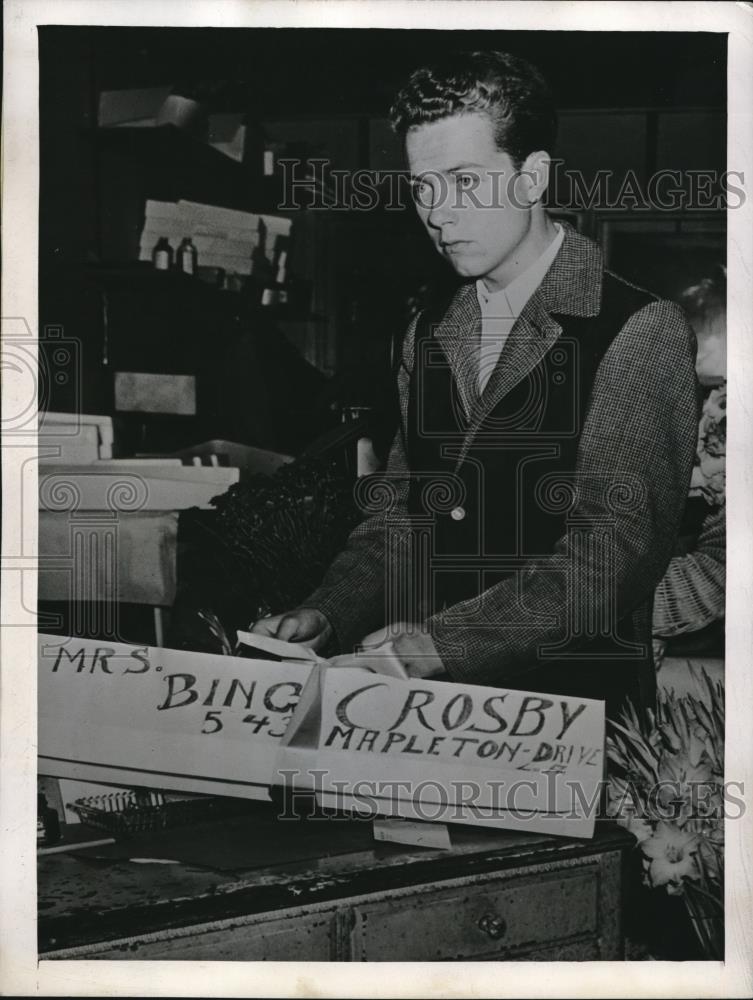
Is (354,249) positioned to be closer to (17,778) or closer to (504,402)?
(504,402)

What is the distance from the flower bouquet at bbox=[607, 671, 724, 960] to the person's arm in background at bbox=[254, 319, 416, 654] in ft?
1.71

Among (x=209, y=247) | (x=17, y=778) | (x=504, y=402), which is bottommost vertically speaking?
(x=17, y=778)

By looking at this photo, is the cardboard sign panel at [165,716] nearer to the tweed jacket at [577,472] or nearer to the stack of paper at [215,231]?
the tweed jacket at [577,472]

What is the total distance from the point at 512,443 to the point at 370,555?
339 mm

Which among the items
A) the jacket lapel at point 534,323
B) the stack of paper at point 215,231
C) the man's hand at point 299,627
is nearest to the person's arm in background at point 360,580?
the man's hand at point 299,627

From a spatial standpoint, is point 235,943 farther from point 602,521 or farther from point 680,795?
point 602,521

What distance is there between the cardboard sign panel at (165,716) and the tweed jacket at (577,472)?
21cm

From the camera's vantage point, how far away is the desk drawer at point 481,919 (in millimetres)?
1662

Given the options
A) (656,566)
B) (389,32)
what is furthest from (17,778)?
(389,32)

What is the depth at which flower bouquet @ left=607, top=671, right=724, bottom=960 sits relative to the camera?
5.80ft

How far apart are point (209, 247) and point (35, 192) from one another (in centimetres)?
35

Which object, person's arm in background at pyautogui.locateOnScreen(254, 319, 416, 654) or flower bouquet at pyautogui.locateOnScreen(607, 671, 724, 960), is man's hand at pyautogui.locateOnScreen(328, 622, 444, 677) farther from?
flower bouquet at pyautogui.locateOnScreen(607, 671, 724, 960)

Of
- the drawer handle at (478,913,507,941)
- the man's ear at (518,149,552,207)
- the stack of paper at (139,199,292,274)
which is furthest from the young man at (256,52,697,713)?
A: the drawer handle at (478,913,507,941)

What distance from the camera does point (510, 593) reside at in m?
1.75
